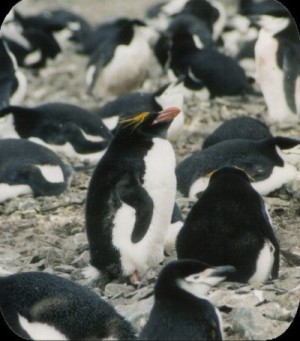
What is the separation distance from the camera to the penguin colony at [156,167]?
324cm

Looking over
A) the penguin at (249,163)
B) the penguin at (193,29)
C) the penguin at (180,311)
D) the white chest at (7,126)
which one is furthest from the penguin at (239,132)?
the penguin at (180,311)

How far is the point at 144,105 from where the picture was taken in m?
6.14

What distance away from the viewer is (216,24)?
8.79 meters

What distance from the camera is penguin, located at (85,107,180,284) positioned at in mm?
3865

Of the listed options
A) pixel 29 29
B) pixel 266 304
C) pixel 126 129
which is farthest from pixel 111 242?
pixel 29 29

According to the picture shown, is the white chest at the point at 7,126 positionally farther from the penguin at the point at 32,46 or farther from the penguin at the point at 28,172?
the penguin at the point at 32,46

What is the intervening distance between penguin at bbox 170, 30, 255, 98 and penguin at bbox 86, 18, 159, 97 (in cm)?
49

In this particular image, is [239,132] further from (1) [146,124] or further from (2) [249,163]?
(1) [146,124]

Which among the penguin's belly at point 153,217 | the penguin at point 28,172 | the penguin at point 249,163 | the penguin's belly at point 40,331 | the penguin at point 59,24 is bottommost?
the penguin at point 59,24

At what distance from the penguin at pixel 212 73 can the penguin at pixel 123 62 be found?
0.49 metres

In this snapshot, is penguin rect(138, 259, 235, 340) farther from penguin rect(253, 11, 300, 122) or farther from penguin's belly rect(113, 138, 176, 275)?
penguin rect(253, 11, 300, 122)

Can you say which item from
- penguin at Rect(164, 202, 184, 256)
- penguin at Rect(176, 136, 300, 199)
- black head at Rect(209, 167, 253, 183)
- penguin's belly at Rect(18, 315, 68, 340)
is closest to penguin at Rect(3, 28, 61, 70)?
penguin at Rect(176, 136, 300, 199)

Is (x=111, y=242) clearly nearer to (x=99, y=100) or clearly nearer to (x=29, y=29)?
(x=99, y=100)

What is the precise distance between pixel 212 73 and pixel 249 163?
7.14 feet
